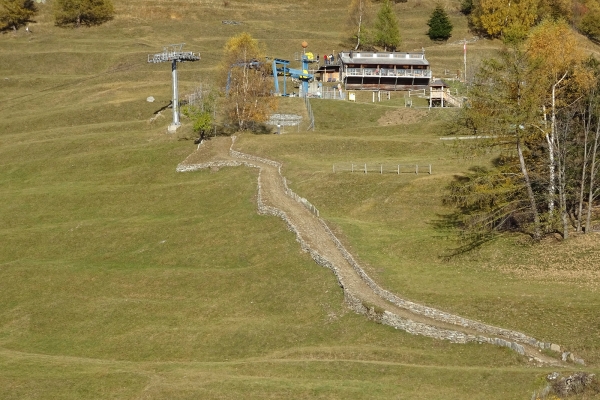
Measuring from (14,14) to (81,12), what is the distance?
14522mm

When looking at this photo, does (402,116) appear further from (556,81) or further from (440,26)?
(440,26)

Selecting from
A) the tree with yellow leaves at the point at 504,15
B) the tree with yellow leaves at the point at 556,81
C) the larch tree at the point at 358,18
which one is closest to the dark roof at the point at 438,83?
the tree with yellow leaves at the point at 504,15

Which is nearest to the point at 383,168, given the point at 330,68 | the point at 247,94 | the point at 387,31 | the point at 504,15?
the point at 247,94

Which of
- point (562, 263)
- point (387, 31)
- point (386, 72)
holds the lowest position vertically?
point (562, 263)

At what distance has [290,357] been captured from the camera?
45312 mm

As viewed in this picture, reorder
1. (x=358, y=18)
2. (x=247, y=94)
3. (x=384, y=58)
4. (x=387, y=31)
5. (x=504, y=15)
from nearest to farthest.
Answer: (x=247, y=94) → (x=384, y=58) → (x=504, y=15) → (x=387, y=31) → (x=358, y=18)

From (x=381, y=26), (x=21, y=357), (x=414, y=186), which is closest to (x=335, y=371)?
(x=21, y=357)

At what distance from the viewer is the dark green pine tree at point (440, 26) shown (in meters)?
162

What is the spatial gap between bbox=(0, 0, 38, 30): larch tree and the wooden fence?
120073mm

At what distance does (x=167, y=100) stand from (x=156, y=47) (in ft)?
133

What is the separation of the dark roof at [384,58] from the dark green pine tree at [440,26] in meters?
31.8

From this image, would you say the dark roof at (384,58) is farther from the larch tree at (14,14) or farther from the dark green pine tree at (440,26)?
the larch tree at (14,14)

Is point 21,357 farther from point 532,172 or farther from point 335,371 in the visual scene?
point 532,172

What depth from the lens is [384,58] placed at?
437 ft
